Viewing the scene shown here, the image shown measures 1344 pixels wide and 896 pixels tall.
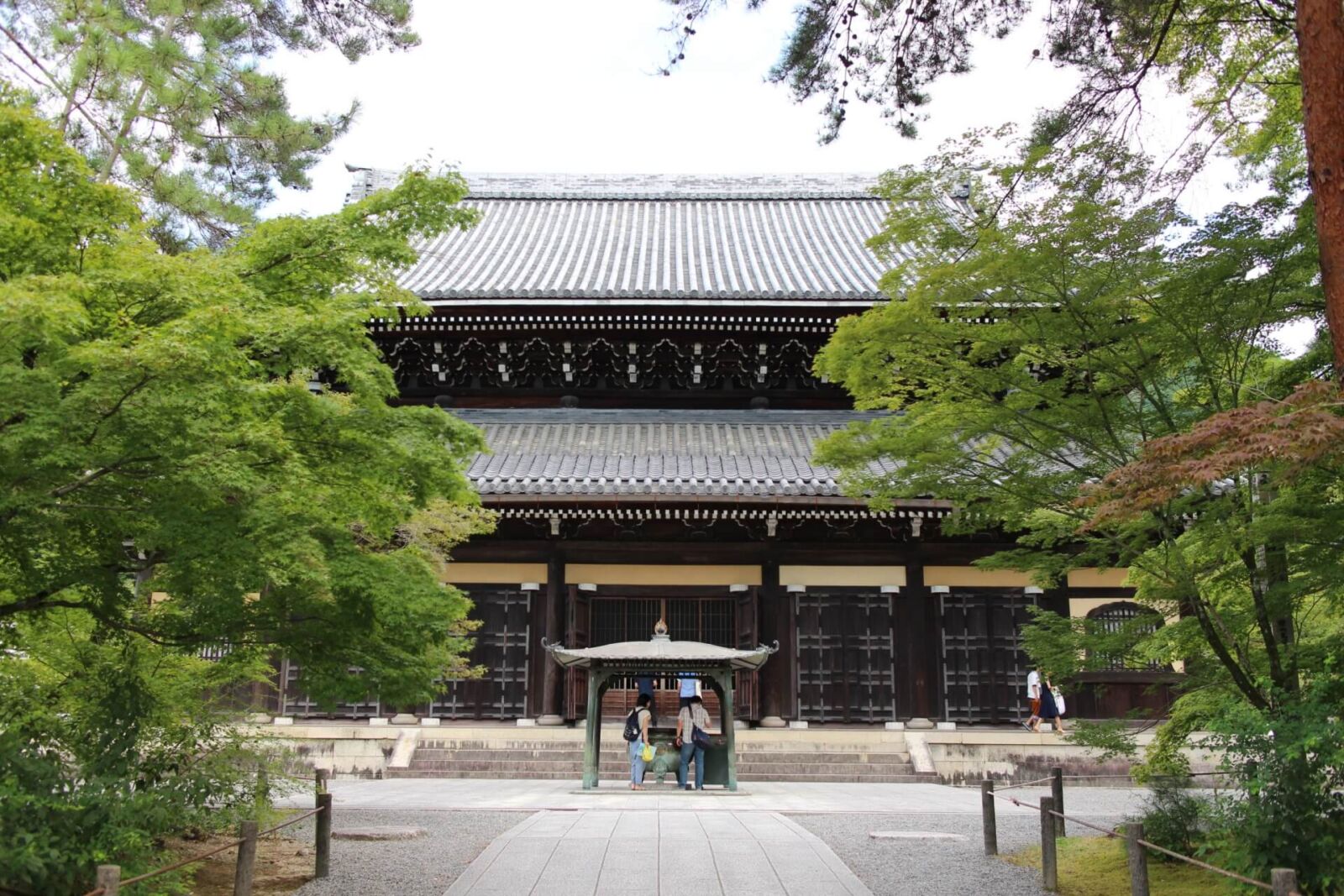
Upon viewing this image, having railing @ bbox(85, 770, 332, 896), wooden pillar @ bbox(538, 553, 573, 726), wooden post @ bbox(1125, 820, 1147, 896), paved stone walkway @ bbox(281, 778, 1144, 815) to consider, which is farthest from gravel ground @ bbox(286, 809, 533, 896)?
wooden pillar @ bbox(538, 553, 573, 726)

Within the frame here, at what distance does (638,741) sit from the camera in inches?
577

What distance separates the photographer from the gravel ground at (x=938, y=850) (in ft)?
27.1

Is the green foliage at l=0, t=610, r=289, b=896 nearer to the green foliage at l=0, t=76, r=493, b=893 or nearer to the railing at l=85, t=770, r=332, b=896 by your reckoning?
the green foliage at l=0, t=76, r=493, b=893

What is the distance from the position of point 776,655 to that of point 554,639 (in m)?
3.76

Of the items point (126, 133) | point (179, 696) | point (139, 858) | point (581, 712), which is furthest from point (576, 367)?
point (139, 858)

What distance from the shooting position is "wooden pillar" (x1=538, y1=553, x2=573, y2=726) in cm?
1766

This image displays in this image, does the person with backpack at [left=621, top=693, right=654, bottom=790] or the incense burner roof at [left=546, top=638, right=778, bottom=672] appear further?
the person with backpack at [left=621, top=693, right=654, bottom=790]

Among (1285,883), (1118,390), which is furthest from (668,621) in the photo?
(1285,883)

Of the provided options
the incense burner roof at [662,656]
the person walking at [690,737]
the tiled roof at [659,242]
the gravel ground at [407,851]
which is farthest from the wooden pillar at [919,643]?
the gravel ground at [407,851]

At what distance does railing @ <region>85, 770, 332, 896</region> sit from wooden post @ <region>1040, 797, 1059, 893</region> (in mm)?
5671

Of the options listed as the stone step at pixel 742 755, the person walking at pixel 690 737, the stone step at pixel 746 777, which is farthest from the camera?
the stone step at pixel 742 755

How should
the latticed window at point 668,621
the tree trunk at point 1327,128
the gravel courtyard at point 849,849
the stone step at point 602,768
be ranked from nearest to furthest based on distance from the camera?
the tree trunk at point 1327,128 → the gravel courtyard at point 849,849 → the stone step at point 602,768 → the latticed window at point 668,621

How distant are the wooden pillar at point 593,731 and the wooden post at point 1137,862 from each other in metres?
8.34

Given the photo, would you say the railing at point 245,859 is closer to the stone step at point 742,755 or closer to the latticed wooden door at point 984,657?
the stone step at point 742,755
